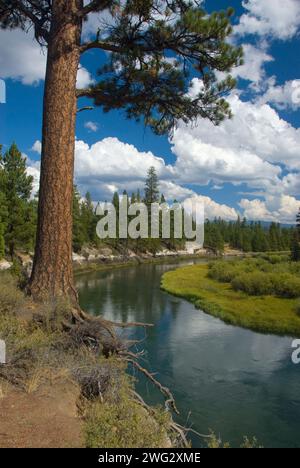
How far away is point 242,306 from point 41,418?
21.0 m

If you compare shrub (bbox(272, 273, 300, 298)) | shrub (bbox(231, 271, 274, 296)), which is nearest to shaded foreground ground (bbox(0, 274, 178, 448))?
shrub (bbox(272, 273, 300, 298))

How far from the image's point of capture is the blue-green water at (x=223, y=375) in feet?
30.6

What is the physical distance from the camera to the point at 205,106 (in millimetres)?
8094

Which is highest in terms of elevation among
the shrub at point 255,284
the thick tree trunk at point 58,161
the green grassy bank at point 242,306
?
the thick tree trunk at point 58,161

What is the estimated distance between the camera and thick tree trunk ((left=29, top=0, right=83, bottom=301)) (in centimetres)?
630

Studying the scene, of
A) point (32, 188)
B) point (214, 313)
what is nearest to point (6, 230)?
point (32, 188)

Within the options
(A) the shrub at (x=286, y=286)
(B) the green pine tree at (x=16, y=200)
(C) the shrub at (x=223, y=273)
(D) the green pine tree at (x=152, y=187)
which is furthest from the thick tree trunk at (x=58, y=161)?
(D) the green pine tree at (x=152, y=187)

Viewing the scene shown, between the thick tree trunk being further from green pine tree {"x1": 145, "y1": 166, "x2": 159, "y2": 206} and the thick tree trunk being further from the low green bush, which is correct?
green pine tree {"x1": 145, "y1": 166, "x2": 159, "y2": 206}

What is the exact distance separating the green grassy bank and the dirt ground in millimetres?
16100

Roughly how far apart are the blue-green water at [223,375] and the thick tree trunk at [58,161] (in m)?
3.44

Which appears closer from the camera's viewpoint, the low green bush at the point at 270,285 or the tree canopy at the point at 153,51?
the tree canopy at the point at 153,51

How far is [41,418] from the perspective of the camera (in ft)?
12.8

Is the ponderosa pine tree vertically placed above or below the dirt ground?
above

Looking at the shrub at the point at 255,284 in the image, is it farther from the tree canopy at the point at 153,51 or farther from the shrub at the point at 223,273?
the tree canopy at the point at 153,51
